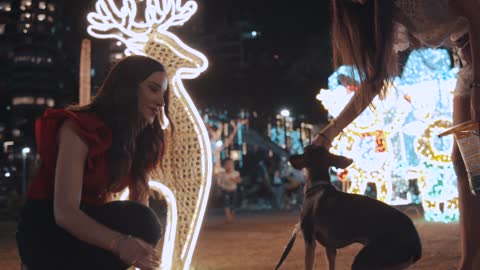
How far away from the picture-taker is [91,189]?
214cm

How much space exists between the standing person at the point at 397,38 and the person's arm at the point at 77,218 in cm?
127

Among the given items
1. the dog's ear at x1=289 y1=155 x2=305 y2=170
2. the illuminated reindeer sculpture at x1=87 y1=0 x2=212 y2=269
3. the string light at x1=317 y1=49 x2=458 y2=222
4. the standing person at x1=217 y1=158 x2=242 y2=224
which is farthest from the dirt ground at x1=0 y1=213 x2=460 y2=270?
the dog's ear at x1=289 y1=155 x2=305 y2=170

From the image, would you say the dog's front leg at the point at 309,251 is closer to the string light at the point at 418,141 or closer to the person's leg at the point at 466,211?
the person's leg at the point at 466,211

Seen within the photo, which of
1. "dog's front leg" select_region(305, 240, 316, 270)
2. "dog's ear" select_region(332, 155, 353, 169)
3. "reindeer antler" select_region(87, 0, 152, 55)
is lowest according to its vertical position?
"dog's front leg" select_region(305, 240, 316, 270)

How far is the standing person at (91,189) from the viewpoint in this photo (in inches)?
77.3

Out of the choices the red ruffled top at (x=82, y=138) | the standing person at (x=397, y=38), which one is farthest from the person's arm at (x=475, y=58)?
the red ruffled top at (x=82, y=138)

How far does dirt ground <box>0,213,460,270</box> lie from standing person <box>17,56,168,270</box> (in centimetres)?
320

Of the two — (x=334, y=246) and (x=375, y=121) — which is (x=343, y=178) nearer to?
(x=375, y=121)

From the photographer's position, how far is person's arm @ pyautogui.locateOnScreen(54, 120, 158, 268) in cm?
194

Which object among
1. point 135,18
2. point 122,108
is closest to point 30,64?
point 135,18

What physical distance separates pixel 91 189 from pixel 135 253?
355 mm

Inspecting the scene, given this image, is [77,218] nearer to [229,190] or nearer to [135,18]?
[135,18]

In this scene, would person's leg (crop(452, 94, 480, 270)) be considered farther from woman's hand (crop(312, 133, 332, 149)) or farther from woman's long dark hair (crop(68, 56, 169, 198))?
woman's long dark hair (crop(68, 56, 169, 198))

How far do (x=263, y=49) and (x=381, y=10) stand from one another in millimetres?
23729
